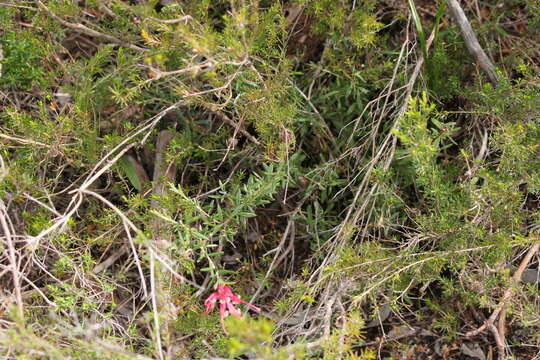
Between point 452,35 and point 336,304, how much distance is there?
5.24ft

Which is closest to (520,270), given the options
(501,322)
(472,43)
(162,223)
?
(501,322)

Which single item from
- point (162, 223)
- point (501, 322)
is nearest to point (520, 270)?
point (501, 322)

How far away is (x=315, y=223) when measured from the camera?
263cm

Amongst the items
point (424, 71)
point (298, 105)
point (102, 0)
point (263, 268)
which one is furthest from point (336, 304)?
point (102, 0)

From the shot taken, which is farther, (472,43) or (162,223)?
(472,43)

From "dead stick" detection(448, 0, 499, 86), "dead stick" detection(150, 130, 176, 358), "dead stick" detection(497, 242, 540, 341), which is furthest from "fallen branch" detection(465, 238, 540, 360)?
"dead stick" detection(150, 130, 176, 358)

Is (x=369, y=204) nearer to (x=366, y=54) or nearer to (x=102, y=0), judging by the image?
(x=366, y=54)

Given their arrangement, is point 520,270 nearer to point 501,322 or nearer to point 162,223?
point 501,322

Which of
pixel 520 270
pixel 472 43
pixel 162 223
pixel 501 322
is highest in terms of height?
pixel 472 43

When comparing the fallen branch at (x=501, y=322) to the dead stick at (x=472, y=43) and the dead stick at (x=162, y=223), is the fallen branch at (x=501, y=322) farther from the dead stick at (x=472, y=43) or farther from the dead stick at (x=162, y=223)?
the dead stick at (x=162, y=223)

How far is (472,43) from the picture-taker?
2619mm

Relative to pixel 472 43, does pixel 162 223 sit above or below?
below

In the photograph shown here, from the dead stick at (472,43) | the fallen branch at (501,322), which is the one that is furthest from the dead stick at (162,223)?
the dead stick at (472,43)

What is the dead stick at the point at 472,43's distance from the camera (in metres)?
2.59
